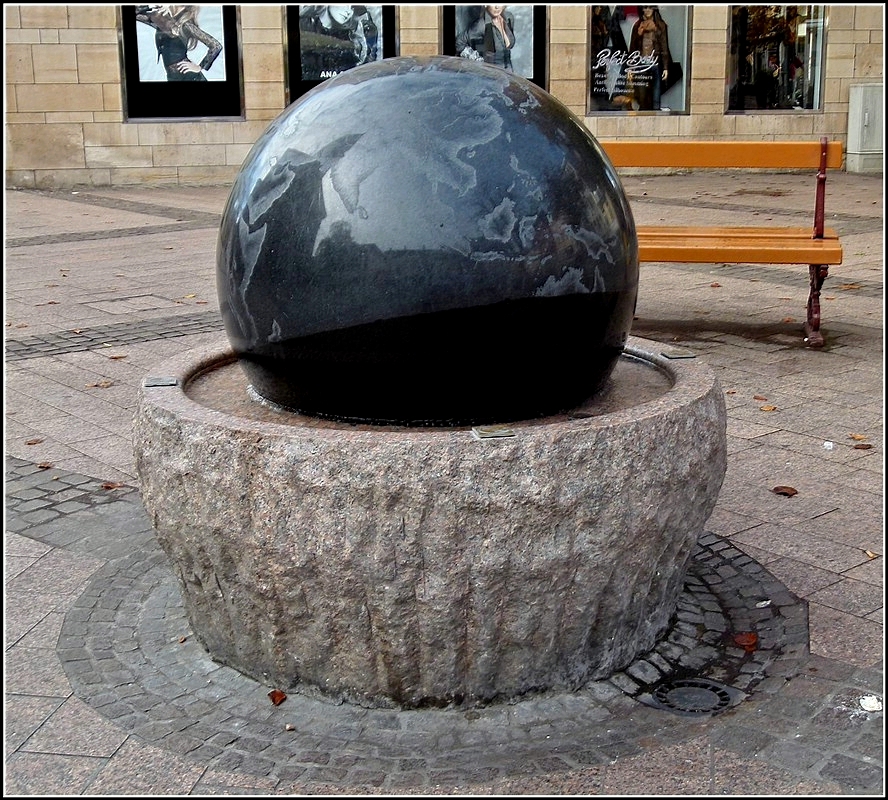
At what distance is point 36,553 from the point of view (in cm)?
453

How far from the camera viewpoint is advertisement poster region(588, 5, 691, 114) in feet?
62.2

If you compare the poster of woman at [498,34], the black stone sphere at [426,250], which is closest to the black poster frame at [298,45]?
the poster of woman at [498,34]

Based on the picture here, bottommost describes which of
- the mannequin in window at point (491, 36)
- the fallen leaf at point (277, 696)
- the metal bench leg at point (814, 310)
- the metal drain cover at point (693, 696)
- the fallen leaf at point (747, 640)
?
the fallen leaf at point (277, 696)

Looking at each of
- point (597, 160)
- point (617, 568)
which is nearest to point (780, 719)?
point (617, 568)

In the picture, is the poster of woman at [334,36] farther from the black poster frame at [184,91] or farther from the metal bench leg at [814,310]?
the metal bench leg at [814,310]

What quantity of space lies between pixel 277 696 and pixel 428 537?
755 mm

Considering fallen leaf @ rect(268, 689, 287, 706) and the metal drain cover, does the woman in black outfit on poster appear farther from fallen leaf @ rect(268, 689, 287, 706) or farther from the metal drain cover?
the metal drain cover

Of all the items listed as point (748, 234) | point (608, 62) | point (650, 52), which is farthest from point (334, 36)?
point (748, 234)

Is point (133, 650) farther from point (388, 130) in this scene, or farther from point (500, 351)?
point (388, 130)

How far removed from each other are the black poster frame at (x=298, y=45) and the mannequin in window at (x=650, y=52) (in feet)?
13.1

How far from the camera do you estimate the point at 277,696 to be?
3.46 meters

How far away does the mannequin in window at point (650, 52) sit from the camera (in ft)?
62.6

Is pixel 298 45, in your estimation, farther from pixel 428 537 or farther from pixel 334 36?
pixel 428 537

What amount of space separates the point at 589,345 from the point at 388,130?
88 centimetres
